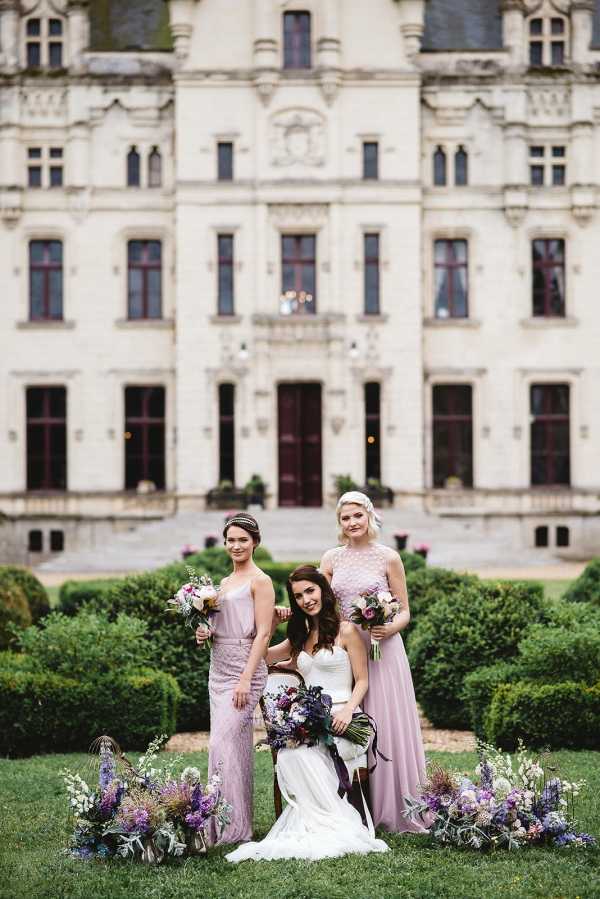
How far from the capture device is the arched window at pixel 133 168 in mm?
36531

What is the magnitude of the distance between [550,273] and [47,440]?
45.0 ft

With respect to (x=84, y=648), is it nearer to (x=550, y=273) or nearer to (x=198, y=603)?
(x=198, y=603)

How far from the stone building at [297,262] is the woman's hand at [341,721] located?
1054 inches

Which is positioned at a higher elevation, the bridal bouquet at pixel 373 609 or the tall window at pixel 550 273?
the tall window at pixel 550 273

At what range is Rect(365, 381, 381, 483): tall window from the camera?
3594cm

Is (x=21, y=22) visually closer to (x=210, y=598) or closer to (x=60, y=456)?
(x=60, y=456)

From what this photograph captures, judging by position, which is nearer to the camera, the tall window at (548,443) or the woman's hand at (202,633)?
the woman's hand at (202,633)

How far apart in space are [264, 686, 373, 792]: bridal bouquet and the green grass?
73cm

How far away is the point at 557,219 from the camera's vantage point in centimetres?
3653

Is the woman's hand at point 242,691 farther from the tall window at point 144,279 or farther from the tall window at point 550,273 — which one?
the tall window at point 550,273

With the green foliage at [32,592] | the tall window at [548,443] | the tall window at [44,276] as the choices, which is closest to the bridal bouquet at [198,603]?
the green foliage at [32,592]

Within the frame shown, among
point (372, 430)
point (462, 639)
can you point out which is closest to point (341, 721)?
point (462, 639)

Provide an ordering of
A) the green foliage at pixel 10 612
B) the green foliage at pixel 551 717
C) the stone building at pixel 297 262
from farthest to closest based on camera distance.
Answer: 1. the stone building at pixel 297 262
2. the green foliage at pixel 10 612
3. the green foliage at pixel 551 717

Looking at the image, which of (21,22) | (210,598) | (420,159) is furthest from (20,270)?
(210,598)
